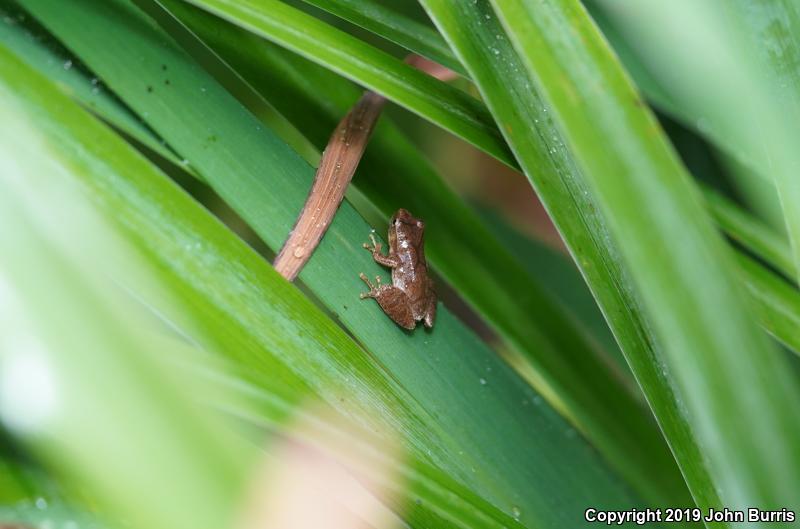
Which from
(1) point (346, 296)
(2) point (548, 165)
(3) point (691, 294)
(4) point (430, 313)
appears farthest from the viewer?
(4) point (430, 313)

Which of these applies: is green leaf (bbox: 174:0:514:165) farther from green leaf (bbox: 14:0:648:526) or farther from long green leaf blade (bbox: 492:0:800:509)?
long green leaf blade (bbox: 492:0:800:509)

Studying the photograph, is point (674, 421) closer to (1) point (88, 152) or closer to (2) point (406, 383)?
(2) point (406, 383)

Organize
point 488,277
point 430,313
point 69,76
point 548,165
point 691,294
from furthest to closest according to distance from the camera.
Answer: point 488,277 → point 430,313 → point 69,76 → point 548,165 → point 691,294

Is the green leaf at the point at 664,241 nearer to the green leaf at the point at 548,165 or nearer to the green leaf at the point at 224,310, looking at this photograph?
the green leaf at the point at 548,165

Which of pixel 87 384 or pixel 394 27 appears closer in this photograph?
pixel 87 384

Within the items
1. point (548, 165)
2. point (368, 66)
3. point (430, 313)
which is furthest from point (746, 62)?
point (430, 313)

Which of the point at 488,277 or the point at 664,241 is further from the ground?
the point at 488,277

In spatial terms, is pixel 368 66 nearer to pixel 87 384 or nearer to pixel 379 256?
pixel 379 256

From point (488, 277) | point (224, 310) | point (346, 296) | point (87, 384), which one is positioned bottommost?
point (87, 384)

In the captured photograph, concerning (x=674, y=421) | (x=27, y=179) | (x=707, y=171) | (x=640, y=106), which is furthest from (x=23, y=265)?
(x=707, y=171)
